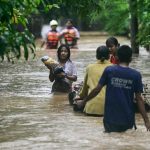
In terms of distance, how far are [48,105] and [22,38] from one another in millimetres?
4906

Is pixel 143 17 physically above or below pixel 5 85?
above

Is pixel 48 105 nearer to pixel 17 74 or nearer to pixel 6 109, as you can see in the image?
pixel 6 109

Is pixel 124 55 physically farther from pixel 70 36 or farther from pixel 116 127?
pixel 70 36

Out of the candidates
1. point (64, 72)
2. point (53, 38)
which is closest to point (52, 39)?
point (53, 38)

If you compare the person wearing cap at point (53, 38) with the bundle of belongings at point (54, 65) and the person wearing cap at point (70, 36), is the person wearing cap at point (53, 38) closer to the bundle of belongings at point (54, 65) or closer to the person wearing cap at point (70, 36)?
the person wearing cap at point (70, 36)

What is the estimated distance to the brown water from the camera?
8.95m

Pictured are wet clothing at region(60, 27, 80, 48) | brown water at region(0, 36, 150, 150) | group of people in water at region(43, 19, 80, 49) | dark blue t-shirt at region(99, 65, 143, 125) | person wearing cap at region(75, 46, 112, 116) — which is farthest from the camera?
wet clothing at region(60, 27, 80, 48)

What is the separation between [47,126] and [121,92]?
211 cm

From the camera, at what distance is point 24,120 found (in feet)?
36.8

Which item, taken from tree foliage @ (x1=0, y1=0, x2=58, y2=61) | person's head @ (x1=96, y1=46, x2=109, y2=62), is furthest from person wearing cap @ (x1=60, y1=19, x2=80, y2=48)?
tree foliage @ (x1=0, y1=0, x2=58, y2=61)

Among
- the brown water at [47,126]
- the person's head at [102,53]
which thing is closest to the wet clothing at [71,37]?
the brown water at [47,126]

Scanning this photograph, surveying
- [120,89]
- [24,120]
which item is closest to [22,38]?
Result: [120,89]

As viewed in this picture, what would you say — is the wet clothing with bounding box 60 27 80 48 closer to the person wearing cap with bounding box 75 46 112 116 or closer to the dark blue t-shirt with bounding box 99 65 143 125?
the person wearing cap with bounding box 75 46 112 116

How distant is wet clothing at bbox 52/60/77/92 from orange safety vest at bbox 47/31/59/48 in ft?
51.4
